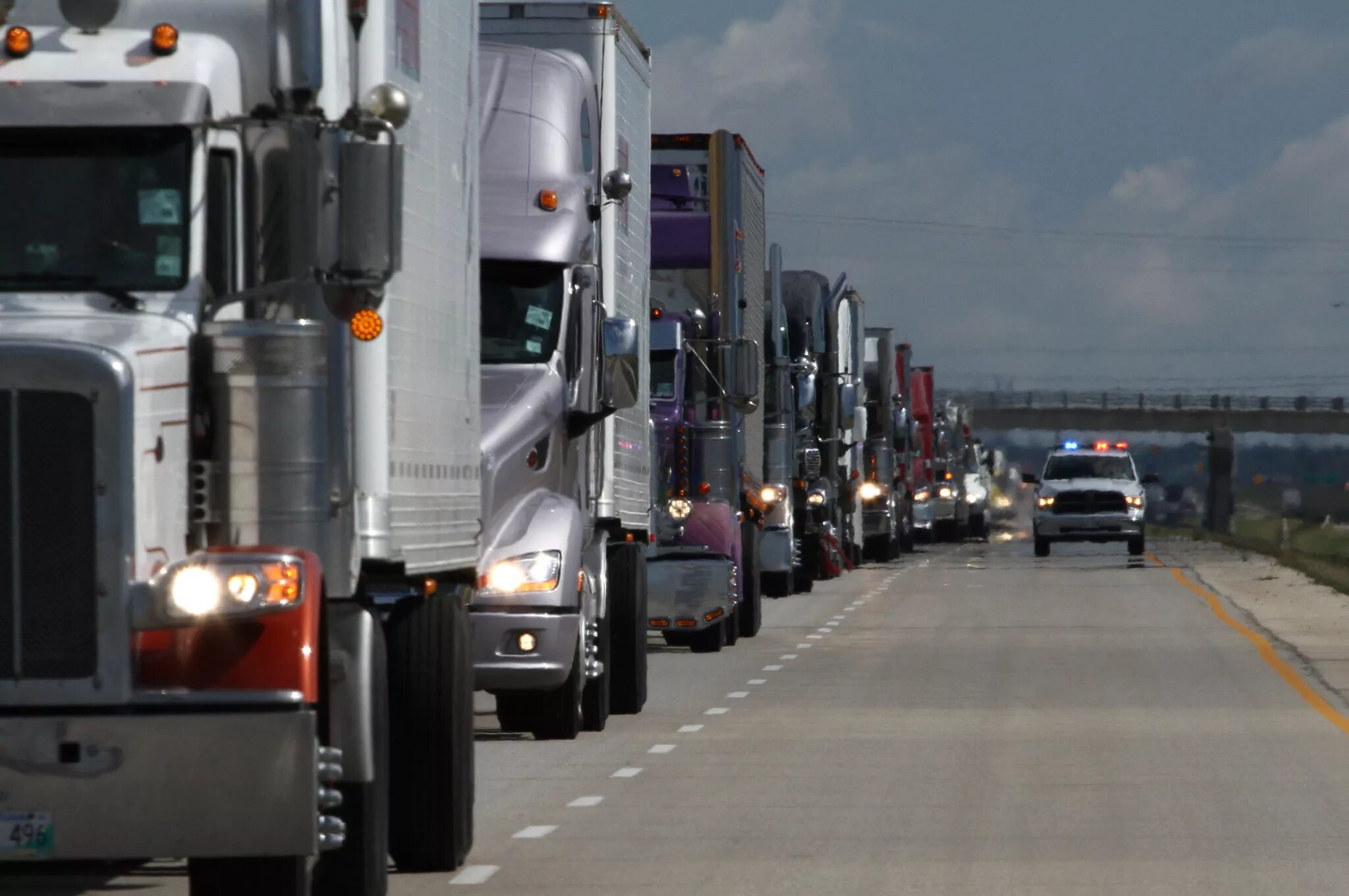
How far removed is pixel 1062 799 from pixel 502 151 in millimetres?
5357

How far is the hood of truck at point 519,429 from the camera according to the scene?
15.4 m

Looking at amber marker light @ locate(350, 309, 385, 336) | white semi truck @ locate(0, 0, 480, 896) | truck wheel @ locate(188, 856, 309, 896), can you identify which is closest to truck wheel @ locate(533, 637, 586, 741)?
white semi truck @ locate(0, 0, 480, 896)

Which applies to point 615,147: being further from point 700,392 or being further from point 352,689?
point 352,689

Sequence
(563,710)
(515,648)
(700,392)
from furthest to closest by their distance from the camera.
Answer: (700,392)
(563,710)
(515,648)

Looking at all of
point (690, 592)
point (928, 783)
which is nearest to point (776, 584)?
point (690, 592)

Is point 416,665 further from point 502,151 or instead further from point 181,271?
point 502,151

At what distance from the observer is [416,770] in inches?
416

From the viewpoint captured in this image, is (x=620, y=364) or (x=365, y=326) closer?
(x=365, y=326)

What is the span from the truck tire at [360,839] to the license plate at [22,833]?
1.45 m

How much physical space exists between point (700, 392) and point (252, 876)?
18.8m

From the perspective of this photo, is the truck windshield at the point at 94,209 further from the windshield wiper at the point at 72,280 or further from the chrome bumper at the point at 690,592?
the chrome bumper at the point at 690,592

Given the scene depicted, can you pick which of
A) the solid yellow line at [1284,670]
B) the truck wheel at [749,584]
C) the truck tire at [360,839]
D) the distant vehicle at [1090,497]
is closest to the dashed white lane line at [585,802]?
the truck tire at [360,839]

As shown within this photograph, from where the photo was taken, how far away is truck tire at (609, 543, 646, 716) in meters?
18.5

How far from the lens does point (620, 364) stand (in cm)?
1691
